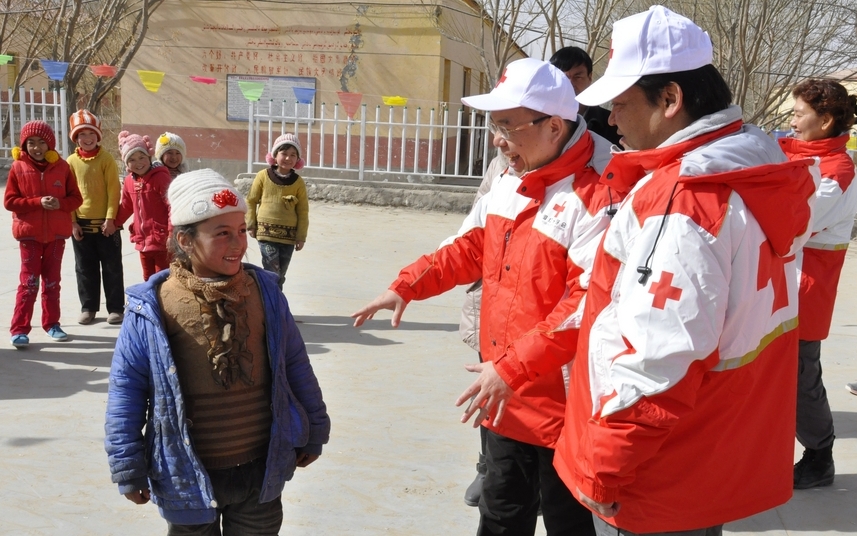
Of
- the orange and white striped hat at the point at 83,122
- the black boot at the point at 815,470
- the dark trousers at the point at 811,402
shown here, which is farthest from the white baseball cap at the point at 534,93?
the orange and white striped hat at the point at 83,122

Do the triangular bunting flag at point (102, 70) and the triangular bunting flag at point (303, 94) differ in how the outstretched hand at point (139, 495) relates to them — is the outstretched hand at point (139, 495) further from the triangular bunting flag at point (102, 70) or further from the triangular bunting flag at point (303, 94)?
the triangular bunting flag at point (102, 70)

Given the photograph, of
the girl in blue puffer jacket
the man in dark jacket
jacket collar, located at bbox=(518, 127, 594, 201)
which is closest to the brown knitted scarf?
the girl in blue puffer jacket

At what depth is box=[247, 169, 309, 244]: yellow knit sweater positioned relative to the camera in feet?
22.7

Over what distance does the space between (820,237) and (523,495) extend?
207 centimetres

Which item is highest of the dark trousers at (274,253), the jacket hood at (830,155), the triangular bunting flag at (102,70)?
the triangular bunting flag at (102,70)

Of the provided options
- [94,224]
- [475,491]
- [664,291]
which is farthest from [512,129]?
[94,224]

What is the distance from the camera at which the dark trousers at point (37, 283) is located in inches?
236

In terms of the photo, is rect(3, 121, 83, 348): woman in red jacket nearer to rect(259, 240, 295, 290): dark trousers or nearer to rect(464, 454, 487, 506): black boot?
rect(259, 240, 295, 290): dark trousers

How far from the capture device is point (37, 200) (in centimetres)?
602

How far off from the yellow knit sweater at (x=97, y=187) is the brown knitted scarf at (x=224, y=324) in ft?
15.5

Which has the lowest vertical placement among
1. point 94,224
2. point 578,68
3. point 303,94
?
point 94,224

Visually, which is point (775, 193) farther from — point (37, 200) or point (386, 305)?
point (37, 200)

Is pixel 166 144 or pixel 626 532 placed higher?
pixel 166 144

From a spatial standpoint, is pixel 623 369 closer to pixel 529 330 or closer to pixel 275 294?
pixel 529 330
